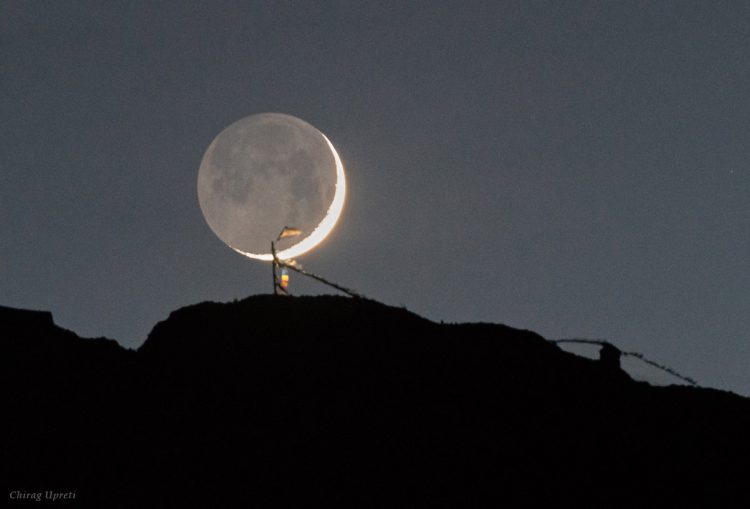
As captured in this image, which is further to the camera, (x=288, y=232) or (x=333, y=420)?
(x=288, y=232)

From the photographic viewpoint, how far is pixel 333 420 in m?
36.6

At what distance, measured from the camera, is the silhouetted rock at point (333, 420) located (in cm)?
3384

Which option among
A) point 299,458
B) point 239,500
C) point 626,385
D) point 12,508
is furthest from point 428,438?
point 12,508

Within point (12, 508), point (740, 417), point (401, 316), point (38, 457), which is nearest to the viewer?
point (12, 508)

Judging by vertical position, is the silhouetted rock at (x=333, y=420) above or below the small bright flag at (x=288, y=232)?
below

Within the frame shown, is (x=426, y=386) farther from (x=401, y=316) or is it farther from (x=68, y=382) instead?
(x=68, y=382)

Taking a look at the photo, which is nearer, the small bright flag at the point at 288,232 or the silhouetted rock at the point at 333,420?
the silhouetted rock at the point at 333,420

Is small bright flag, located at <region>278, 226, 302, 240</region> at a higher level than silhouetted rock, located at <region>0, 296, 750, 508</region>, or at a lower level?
higher

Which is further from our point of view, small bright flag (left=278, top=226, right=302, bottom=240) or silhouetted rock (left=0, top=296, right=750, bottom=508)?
small bright flag (left=278, top=226, right=302, bottom=240)

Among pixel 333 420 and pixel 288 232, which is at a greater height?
pixel 288 232

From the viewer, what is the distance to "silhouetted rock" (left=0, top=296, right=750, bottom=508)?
111 ft

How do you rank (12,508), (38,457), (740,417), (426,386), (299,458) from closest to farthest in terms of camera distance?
1. (12,508)
2. (38,457)
3. (299,458)
4. (426,386)
5. (740,417)

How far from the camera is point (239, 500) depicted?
33.3 metres

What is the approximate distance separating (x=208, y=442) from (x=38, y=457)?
6115mm
